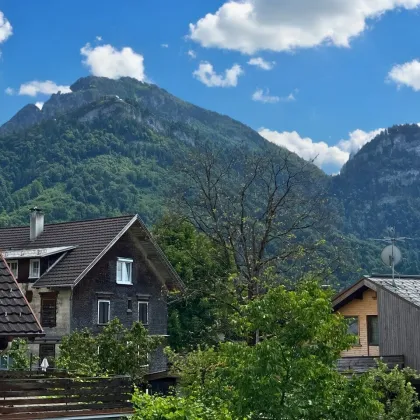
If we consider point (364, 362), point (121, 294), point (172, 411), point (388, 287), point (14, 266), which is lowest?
point (364, 362)

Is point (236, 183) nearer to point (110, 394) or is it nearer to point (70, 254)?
point (70, 254)

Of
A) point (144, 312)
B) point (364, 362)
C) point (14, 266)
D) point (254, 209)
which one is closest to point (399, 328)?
point (364, 362)

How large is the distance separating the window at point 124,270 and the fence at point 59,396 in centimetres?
2830

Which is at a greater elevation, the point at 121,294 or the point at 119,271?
the point at 119,271

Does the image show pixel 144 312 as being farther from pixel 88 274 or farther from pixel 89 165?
pixel 89 165

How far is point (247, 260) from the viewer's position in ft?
98.7

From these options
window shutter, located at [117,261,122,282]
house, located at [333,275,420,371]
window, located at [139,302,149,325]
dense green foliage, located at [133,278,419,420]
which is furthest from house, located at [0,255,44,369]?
window, located at [139,302,149,325]

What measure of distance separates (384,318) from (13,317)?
69.1 feet

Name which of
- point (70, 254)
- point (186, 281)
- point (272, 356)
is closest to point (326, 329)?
point (272, 356)

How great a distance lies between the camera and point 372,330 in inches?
1368

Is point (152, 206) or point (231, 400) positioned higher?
point (152, 206)

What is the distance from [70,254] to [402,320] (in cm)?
2006

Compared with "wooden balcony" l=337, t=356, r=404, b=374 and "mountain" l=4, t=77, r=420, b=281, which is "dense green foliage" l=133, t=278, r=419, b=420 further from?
"mountain" l=4, t=77, r=420, b=281

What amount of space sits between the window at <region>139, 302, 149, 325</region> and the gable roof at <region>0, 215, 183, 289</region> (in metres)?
2.18
